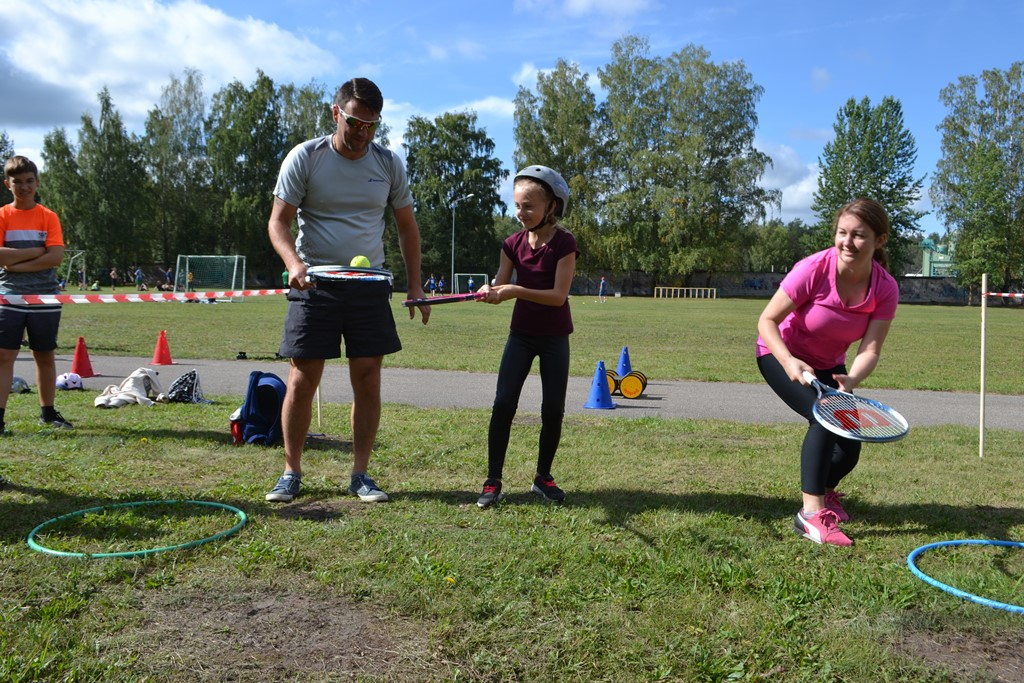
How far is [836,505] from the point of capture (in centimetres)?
501

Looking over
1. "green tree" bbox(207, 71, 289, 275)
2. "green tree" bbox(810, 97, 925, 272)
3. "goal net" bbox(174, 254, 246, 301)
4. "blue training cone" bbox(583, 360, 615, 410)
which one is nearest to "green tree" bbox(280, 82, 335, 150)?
"green tree" bbox(207, 71, 289, 275)

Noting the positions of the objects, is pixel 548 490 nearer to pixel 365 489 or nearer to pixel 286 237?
pixel 365 489

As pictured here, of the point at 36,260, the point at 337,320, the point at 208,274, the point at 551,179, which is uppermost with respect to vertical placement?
the point at 208,274

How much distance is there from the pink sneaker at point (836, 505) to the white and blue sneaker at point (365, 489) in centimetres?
280

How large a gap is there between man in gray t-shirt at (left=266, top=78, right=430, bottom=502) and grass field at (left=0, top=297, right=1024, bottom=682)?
1.67ft

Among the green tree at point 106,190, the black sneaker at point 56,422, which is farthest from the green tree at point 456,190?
the black sneaker at point 56,422

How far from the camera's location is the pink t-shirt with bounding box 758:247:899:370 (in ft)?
14.9

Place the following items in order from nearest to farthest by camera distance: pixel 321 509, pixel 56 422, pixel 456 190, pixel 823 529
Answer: pixel 823 529, pixel 321 509, pixel 56 422, pixel 456 190

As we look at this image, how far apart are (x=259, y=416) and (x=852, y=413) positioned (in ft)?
15.3

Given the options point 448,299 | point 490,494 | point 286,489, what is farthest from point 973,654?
point 286,489

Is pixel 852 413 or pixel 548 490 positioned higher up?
pixel 852 413

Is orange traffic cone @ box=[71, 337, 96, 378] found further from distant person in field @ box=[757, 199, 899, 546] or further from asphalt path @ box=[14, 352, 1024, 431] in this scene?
distant person in field @ box=[757, 199, 899, 546]

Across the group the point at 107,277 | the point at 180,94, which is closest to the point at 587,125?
the point at 180,94

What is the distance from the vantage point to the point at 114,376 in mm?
11406
